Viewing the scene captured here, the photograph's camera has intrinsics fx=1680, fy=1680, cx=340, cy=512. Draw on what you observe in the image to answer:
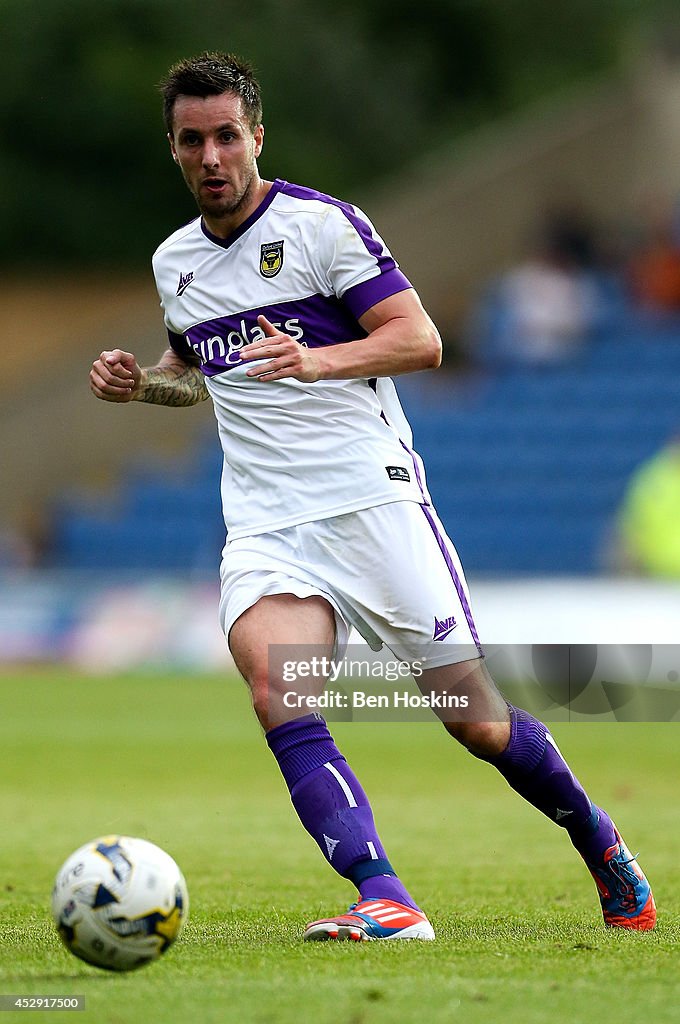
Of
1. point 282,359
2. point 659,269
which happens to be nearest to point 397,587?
point 282,359

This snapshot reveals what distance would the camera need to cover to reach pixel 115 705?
14.2 m

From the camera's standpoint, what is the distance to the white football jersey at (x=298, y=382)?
502 centimetres

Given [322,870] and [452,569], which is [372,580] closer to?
[452,569]

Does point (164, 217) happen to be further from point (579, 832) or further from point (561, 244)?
point (579, 832)

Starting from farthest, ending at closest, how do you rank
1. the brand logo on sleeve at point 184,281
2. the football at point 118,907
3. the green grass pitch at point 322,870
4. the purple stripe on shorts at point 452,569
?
the brand logo on sleeve at point 184,281 < the purple stripe on shorts at point 452,569 < the football at point 118,907 < the green grass pitch at point 322,870

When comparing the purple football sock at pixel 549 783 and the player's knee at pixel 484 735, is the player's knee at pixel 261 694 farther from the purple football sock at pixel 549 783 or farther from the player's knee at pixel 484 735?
the purple football sock at pixel 549 783

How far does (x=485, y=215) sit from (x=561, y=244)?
2.08 meters

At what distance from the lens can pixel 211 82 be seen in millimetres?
5008

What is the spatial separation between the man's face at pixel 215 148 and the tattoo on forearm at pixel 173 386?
2.14 feet

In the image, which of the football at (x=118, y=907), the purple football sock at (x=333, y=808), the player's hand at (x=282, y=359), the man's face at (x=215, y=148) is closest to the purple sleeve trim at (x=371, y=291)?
the player's hand at (x=282, y=359)

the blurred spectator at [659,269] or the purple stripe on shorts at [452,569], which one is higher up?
the blurred spectator at [659,269]

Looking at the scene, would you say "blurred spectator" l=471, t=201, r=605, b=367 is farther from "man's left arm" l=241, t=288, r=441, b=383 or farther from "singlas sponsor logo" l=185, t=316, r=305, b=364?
"man's left arm" l=241, t=288, r=441, b=383

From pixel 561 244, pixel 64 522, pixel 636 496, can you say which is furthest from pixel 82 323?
pixel 636 496

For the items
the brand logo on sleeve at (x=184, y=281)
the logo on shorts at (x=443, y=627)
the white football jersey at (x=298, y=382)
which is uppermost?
the brand logo on sleeve at (x=184, y=281)
